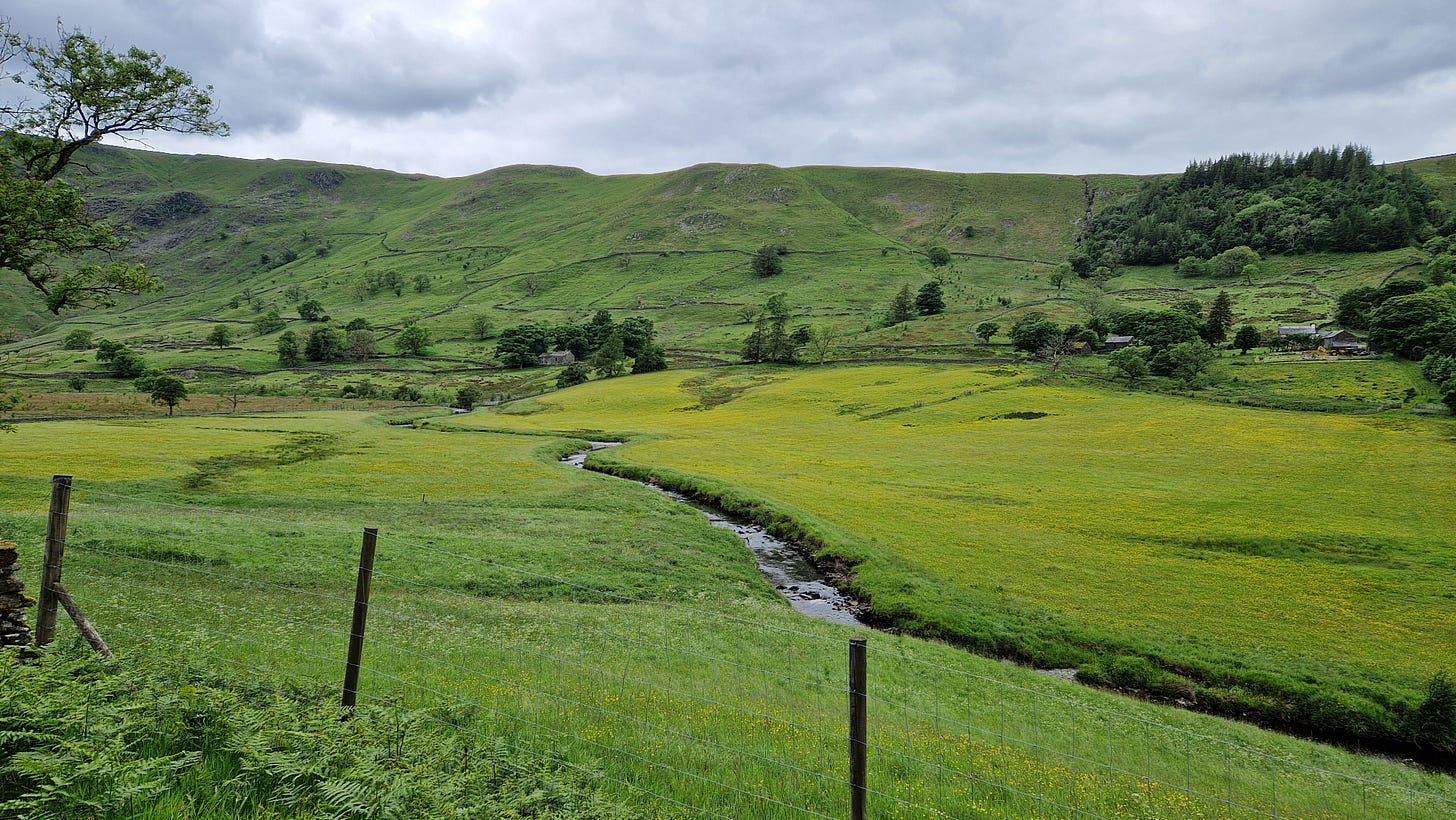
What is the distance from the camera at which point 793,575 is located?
33438 mm

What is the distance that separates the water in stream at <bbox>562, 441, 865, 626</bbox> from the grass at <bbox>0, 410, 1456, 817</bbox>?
1780mm

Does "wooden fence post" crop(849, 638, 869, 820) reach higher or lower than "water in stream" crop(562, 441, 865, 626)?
higher

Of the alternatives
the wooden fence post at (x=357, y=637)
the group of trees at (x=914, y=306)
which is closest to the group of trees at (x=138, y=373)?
the wooden fence post at (x=357, y=637)

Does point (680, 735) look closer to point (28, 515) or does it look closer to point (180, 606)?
point (180, 606)

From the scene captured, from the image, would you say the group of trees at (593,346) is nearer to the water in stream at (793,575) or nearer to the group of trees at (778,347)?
the group of trees at (778,347)

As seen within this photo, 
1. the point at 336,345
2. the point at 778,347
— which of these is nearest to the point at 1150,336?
the point at 778,347

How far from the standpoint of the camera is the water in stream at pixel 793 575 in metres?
29.2

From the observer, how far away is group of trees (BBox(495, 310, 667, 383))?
129750 mm

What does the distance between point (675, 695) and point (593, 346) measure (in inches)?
6104

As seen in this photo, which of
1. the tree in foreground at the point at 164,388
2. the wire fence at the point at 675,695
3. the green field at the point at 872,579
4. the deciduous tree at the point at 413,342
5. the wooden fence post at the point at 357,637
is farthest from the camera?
the deciduous tree at the point at 413,342

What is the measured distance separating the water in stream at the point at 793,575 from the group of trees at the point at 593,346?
87500mm

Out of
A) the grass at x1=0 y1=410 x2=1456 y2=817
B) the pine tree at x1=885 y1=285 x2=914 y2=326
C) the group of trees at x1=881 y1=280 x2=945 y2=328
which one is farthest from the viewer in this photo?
the group of trees at x1=881 y1=280 x2=945 y2=328

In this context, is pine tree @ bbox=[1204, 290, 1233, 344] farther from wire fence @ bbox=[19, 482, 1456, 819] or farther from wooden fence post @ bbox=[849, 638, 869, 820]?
wooden fence post @ bbox=[849, 638, 869, 820]

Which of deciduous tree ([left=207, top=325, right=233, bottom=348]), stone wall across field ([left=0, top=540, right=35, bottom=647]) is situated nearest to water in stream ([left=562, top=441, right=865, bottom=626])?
stone wall across field ([left=0, top=540, right=35, bottom=647])
